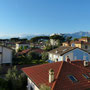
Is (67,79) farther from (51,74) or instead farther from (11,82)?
(11,82)

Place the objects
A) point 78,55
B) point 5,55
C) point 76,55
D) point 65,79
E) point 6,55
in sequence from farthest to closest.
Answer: point 78,55 < point 76,55 < point 6,55 < point 5,55 < point 65,79

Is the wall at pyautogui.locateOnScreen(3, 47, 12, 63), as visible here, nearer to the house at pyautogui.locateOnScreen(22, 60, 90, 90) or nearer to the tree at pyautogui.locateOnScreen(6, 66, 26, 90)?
the tree at pyautogui.locateOnScreen(6, 66, 26, 90)

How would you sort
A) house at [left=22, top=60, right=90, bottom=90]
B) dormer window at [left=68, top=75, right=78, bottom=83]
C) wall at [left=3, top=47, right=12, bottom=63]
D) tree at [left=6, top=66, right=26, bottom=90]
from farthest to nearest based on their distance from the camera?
wall at [left=3, top=47, right=12, bottom=63], tree at [left=6, top=66, right=26, bottom=90], dormer window at [left=68, top=75, right=78, bottom=83], house at [left=22, top=60, right=90, bottom=90]

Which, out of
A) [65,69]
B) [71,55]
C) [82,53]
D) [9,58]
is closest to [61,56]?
[71,55]

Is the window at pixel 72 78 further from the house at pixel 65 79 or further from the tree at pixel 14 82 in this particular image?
the tree at pixel 14 82

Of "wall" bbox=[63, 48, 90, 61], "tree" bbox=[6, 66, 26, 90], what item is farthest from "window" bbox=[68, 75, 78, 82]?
"wall" bbox=[63, 48, 90, 61]

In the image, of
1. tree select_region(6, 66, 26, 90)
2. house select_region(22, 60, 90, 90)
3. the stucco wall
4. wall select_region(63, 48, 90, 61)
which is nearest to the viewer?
house select_region(22, 60, 90, 90)

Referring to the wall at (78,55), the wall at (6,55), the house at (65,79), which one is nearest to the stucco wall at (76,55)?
the wall at (78,55)

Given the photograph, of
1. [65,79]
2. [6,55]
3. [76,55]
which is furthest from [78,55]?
[65,79]

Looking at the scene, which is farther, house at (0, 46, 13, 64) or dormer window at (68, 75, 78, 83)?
house at (0, 46, 13, 64)

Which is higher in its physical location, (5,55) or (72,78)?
(5,55)

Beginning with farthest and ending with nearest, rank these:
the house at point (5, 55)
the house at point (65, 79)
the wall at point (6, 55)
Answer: the wall at point (6, 55) < the house at point (5, 55) < the house at point (65, 79)

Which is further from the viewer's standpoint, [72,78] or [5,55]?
[5,55]

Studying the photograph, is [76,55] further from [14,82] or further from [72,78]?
[14,82]
